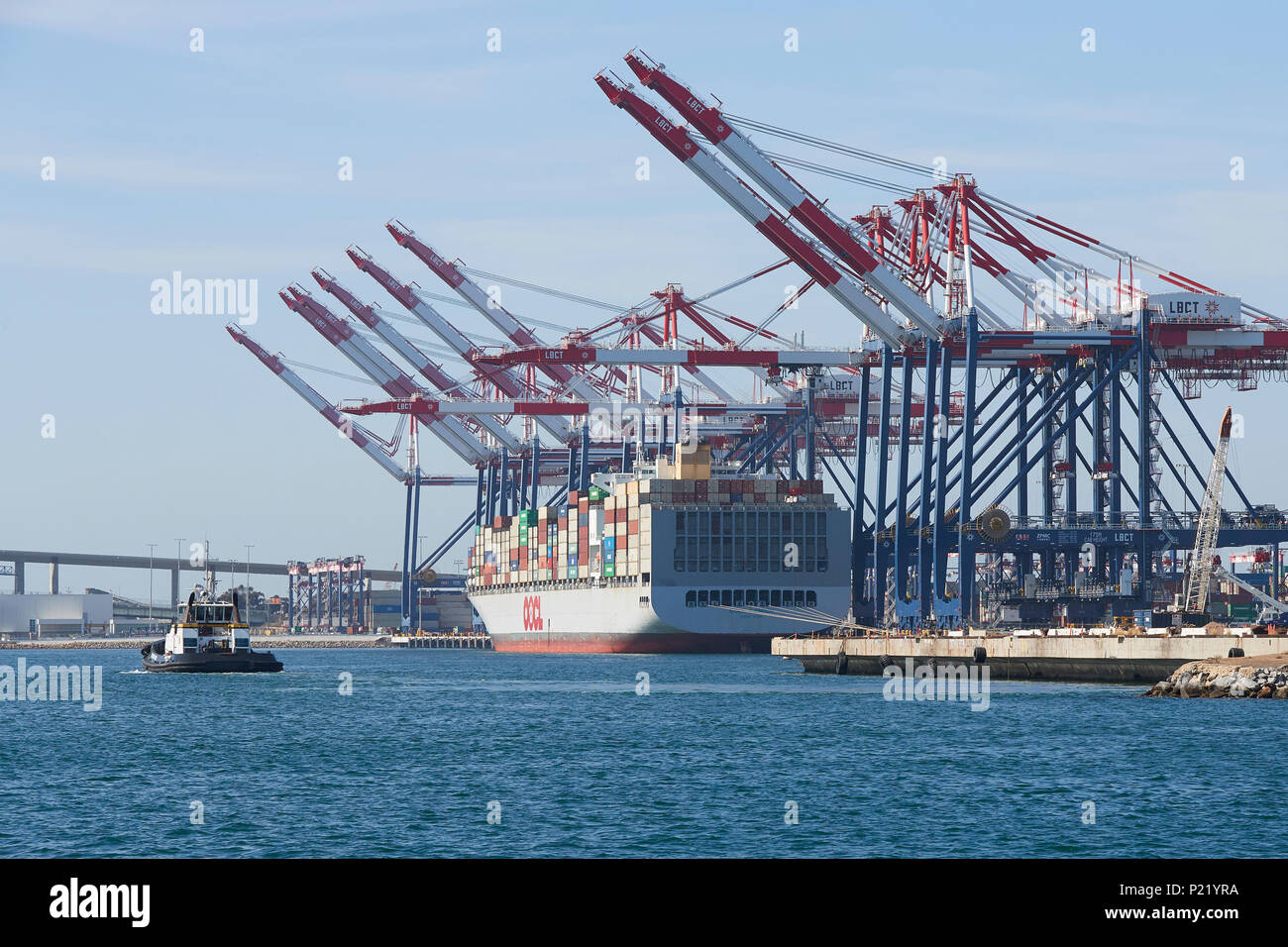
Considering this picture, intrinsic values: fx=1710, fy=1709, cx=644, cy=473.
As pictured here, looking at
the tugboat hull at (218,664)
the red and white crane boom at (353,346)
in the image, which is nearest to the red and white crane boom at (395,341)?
the red and white crane boom at (353,346)

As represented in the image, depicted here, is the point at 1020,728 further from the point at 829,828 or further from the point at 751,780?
the point at 829,828

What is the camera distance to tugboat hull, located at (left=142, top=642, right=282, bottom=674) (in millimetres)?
86875

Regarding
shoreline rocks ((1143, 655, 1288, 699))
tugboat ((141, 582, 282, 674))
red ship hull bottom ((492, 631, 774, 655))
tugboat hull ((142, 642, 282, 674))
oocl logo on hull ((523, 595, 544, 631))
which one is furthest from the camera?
oocl logo on hull ((523, 595, 544, 631))

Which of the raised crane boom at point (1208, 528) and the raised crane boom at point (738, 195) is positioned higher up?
the raised crane boom at point (738, 195)

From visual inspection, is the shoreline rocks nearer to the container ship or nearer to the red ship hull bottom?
the container ship

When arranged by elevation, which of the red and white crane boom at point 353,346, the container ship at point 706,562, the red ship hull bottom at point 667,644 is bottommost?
the red ship hull bottom at point 667,644

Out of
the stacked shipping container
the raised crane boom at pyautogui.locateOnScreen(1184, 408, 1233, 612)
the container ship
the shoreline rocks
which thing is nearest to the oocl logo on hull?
the stacked shipping container

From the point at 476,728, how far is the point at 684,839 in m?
26.1

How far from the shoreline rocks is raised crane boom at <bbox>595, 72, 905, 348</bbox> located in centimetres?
4443

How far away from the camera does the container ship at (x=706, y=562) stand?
429 ft

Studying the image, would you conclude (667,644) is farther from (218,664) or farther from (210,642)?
(218,664)

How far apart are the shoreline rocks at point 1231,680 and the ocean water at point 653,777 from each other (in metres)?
1.66

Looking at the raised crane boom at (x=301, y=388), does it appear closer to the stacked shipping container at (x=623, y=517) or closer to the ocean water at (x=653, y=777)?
the stacked shipping container at (x=623, y=517)
